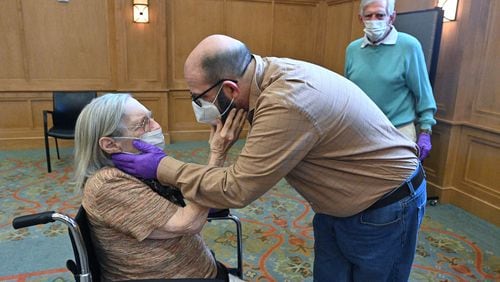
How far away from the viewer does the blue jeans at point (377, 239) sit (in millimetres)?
1209

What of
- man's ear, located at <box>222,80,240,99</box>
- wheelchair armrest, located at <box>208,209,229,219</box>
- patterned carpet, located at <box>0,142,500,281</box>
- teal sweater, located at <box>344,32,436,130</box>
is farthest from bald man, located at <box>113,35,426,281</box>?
teal sweater, located at <box>344,32,436,130</box>

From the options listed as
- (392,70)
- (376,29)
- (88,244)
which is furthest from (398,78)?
(88,244)

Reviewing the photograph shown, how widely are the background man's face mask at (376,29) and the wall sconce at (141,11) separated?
3.13 meters

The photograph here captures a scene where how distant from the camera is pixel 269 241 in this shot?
8.78 ft

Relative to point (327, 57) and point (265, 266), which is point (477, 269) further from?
point (327, 57)

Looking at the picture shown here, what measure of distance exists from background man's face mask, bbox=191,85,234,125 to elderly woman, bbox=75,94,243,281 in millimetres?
84

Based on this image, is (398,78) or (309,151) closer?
(309,151)

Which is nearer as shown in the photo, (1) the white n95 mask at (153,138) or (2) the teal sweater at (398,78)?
(1) the white n95 mask at (153,138)

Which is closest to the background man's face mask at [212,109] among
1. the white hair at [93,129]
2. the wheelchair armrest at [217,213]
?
the white hair at [93,129]

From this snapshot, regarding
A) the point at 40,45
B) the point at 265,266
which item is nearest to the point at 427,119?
the point at 265,266

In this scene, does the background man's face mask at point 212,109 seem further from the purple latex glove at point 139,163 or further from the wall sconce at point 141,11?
the wall sconce at point 141,11

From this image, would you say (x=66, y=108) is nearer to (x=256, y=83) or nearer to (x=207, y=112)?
(x=207, y=112)

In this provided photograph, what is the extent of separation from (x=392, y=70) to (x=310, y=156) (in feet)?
5.07

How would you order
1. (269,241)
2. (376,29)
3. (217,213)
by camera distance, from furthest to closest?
(269,241)
(376,29)
(217,213)
